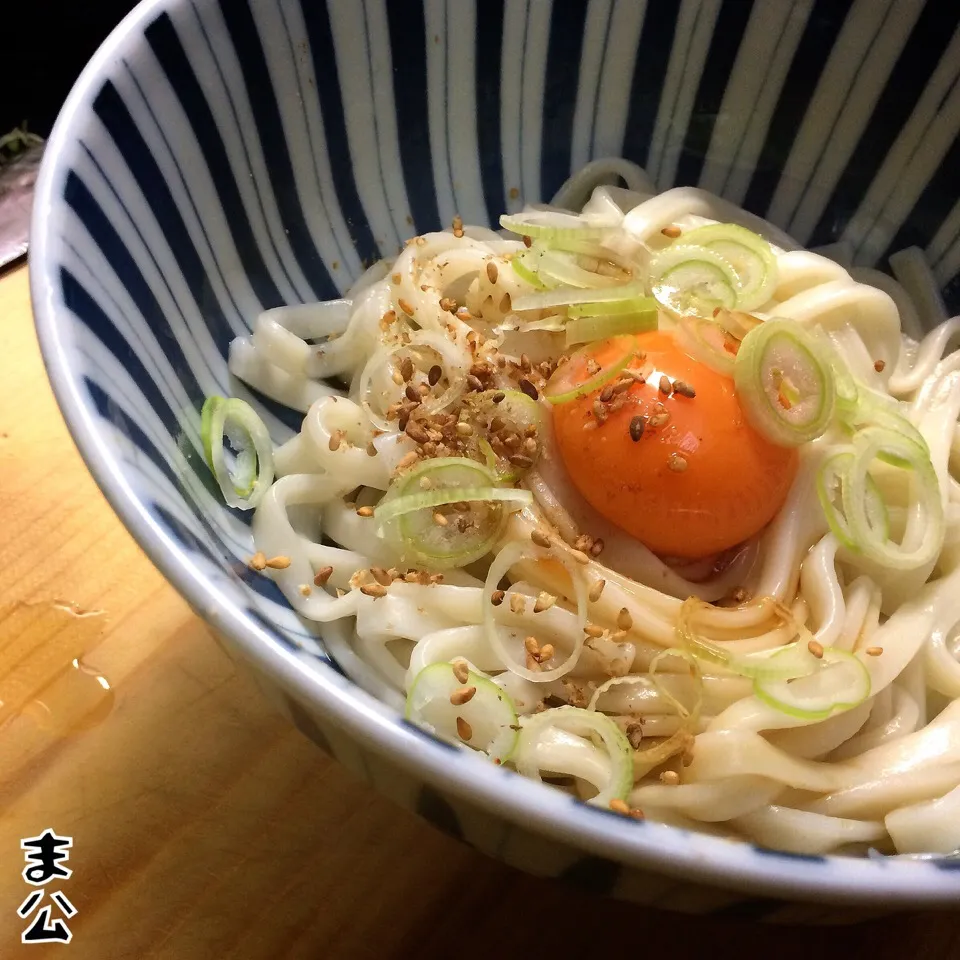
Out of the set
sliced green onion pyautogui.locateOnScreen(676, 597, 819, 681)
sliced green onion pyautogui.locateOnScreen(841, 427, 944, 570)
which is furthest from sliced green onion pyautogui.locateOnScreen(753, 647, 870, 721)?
sliced green onion pyautogui.locateOnScreen(841, 427, 944, 570)

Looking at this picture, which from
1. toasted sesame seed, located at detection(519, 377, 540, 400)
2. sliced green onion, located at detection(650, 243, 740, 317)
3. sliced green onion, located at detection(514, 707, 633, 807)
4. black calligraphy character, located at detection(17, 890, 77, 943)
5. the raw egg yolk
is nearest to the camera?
sliced green onion, located at detection(514, 707, 633, 807)

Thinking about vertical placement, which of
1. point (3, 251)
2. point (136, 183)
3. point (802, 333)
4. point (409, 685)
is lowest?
point (409, 685)

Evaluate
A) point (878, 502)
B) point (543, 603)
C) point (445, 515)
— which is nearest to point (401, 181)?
point (445, 515)

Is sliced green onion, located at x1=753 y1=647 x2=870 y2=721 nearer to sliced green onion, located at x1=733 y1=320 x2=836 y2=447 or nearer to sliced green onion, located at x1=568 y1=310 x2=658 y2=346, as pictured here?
sliced green onion, located at x1=733 y1=320 x2=836 y2=447

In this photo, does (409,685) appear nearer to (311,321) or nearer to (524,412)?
(524,412)

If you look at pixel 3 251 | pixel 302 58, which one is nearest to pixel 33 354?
Result: pixel 3 251

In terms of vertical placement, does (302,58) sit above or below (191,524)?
above

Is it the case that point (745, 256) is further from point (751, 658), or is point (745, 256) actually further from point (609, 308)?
point (751, 658)
